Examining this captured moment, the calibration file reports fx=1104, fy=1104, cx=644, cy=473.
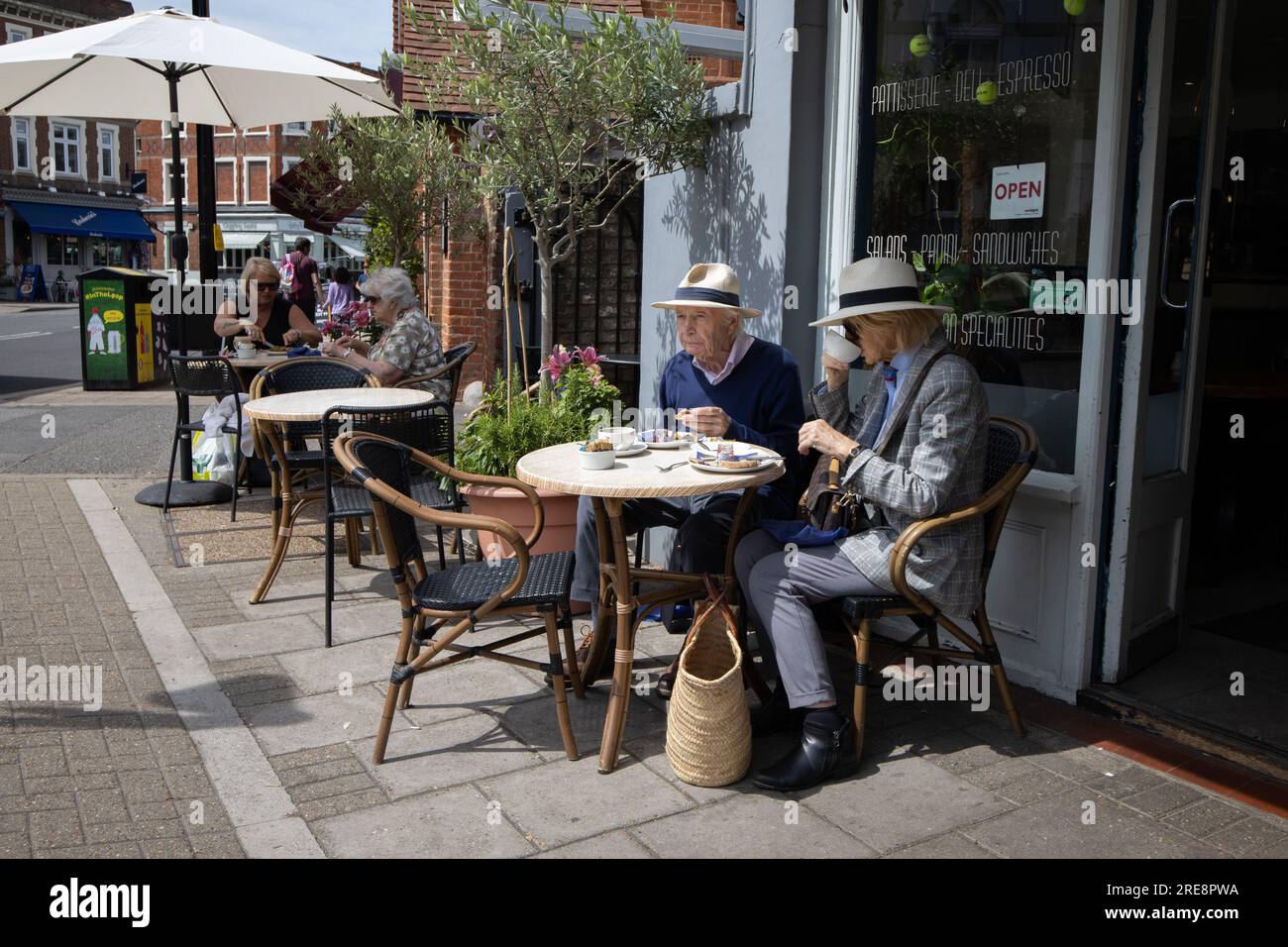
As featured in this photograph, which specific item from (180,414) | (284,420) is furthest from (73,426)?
(284,420)

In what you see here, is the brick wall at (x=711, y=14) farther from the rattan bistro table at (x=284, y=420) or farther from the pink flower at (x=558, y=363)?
the rattan bistro table at (x=284, y=420)

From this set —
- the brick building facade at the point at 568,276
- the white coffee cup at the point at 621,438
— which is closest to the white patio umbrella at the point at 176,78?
the brick building facade at the point at 568,276

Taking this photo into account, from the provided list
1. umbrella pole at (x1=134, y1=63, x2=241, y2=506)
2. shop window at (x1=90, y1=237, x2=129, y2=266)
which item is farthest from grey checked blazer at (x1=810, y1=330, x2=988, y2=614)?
shop window at (x1=90, y1=237, x2=129, y2=266)

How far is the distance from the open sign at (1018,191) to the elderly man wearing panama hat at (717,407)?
98 centimetres

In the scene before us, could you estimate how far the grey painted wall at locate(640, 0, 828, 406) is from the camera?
4730 millimetres

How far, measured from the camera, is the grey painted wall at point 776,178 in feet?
15.5

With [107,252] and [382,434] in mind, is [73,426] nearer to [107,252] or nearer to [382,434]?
[382,434]

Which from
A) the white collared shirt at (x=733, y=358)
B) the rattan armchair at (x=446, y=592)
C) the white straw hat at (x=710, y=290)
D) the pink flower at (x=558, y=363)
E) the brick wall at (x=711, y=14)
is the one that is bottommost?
the rattan armchair at (x=446, y=592)

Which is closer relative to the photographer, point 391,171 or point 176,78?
point 176,78

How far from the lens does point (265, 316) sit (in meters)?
7.87

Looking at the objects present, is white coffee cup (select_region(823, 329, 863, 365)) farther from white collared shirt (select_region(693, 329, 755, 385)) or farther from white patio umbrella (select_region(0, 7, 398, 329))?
white patio umbrella (select_region(0, 7, 398, 329))

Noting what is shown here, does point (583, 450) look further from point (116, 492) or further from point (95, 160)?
point (95, 160)

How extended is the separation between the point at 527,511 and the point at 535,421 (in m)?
0.55
